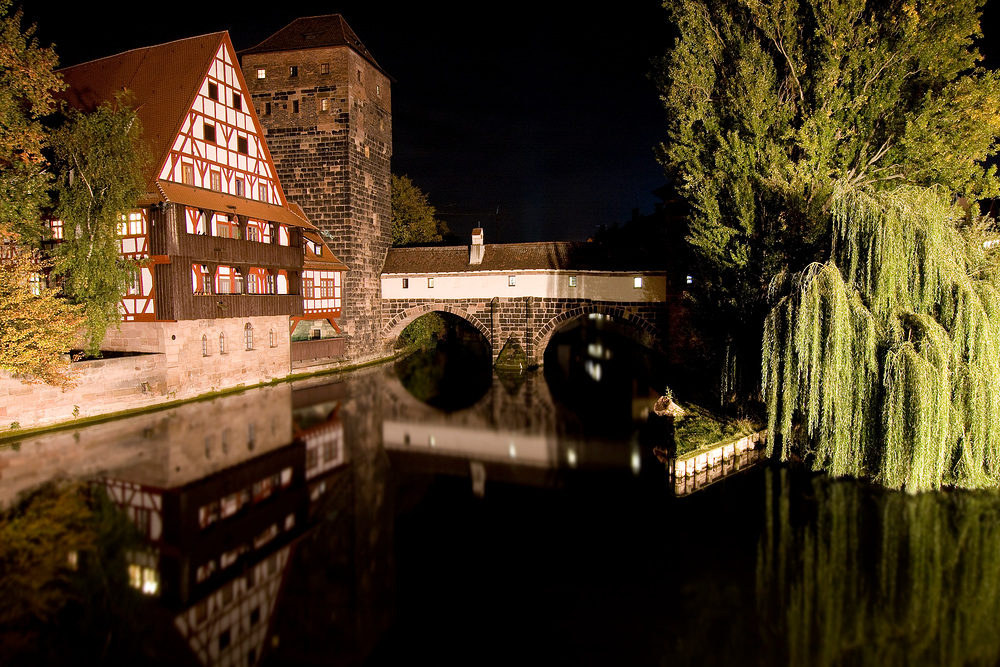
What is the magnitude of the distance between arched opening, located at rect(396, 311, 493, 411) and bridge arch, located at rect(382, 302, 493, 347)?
0.88 m

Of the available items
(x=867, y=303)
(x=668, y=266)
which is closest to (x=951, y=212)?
(x=867, y=303)

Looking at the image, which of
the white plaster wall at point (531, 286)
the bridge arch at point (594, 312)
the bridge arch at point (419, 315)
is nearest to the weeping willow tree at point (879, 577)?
the bridge arch at point (594, 312)

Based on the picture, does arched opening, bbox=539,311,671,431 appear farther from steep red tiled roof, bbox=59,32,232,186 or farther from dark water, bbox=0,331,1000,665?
steep red tiled roof, bbox=59,32,232,186

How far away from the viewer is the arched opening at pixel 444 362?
71.8 feet

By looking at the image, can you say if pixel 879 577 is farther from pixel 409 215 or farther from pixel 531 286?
pixel 409 215

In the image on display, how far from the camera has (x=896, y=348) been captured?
9.94m

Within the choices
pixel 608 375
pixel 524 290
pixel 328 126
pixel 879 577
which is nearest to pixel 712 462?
pixel 879 577

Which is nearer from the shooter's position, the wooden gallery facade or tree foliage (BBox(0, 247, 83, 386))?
tree foliage (BBox(0, 247, 83, 386))

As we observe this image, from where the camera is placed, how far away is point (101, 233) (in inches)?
658

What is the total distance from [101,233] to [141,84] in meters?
6.94

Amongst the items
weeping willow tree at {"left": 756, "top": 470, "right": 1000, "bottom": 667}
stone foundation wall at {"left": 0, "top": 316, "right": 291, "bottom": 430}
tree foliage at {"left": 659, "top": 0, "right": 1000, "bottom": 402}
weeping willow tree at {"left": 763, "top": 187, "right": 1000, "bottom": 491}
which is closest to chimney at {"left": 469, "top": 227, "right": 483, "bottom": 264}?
stone foundation wall at {"left": 0, "top": 316, "right": 291, "bottom": 430}

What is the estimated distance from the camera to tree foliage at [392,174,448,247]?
115 ft

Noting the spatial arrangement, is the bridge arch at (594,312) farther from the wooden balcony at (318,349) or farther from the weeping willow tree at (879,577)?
the weeping willow tree at (879,577)

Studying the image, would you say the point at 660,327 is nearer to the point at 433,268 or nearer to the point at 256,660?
the point at 433,268
